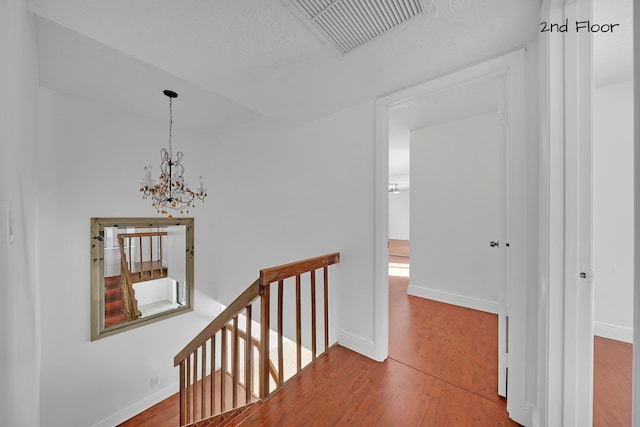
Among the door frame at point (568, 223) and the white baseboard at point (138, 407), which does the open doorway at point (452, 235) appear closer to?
the door frame at point (568, 223)

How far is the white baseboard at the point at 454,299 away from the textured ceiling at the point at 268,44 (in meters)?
2.53

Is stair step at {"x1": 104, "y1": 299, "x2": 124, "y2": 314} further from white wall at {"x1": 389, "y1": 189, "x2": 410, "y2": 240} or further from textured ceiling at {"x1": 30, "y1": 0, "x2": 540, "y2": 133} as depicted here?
white wall at {"x1": 389, "y1": 189, "x2": 410, "y2": 240}

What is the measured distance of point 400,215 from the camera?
29.2 feet

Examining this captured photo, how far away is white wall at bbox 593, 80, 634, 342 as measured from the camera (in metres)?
1.87

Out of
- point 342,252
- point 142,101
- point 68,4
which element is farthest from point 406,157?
point 68,4

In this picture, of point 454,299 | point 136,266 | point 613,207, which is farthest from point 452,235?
point 136,266

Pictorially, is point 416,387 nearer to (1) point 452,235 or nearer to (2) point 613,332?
(2) point 613,332

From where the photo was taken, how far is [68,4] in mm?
1166

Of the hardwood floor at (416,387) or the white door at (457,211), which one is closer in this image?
the hardwood floor at (416,387)

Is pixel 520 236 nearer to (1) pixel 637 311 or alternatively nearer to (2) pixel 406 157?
(1) pixel 637 311

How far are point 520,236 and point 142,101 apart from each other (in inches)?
146

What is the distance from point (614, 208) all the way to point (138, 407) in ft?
17.3

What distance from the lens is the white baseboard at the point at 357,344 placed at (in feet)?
6.61

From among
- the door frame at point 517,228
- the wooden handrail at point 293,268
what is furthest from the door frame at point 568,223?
the wooden handrail at point 293,268
